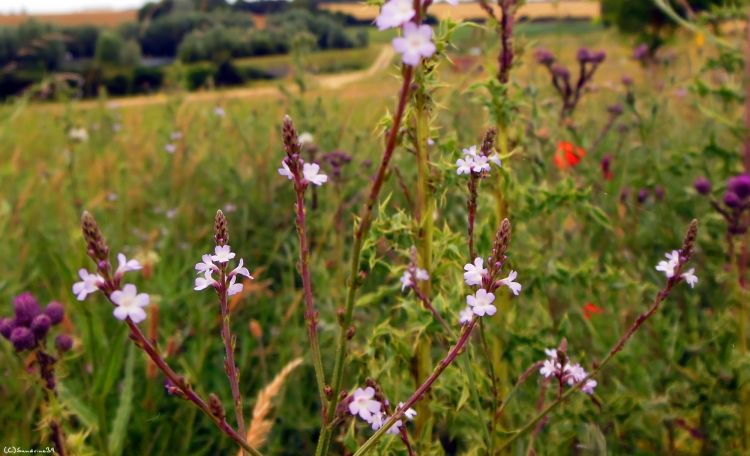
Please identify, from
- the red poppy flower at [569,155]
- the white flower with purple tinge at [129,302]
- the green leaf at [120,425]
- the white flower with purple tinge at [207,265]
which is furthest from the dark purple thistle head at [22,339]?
the red poppy flower at [569,155]

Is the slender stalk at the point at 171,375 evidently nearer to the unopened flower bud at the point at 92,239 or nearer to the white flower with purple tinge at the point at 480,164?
the unopened flower bud at the point at 92,239

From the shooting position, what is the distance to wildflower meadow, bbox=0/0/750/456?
880 mm

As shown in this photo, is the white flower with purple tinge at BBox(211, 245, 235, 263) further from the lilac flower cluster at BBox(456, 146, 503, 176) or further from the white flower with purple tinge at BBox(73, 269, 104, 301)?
the lilac flower cluster at BBox(456, 146, 503, 176)

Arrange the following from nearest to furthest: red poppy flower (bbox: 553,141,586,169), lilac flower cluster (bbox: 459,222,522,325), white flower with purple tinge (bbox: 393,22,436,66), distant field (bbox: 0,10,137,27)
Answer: white flower with purple tinge (bbox: 393,22,436,66) < lilac flower cluster (bbox: 459,222,522,325) < red poppy flower (bbox: 553,141,586,169) < distant field (bbox: 0,10,137,27)

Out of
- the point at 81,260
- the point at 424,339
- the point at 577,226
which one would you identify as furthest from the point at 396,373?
the point at 577,226

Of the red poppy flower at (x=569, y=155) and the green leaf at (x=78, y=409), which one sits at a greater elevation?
the red poppy flower at (x=569, y=155)

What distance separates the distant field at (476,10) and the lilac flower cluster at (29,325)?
0.82m

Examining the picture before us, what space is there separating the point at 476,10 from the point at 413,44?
0.95m

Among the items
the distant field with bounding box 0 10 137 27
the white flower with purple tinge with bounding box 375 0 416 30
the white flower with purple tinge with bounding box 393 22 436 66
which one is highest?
the white flower with purple tinge with bounding box 375 0 416 30

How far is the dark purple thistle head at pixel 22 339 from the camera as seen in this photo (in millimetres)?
1287

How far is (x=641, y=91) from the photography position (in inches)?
185

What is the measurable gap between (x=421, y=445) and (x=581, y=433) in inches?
11.6

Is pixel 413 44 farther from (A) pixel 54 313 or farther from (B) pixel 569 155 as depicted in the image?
(B) pixel 569 155

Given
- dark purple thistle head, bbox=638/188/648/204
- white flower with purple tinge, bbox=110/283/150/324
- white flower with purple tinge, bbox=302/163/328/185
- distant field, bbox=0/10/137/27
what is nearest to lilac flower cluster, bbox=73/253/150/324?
white flower with purple tinge, bbox=110/283/150/324
